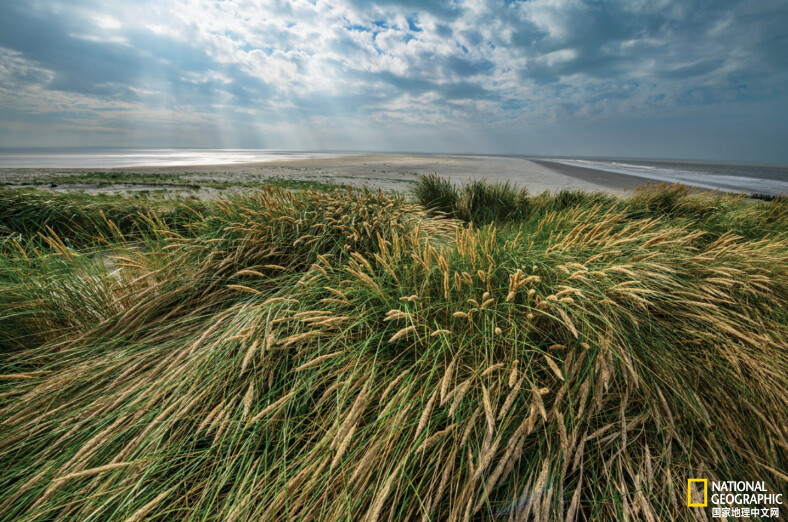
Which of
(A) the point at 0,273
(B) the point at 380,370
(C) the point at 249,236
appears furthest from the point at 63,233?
(B) the point at 380,370

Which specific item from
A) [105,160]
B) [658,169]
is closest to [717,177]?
[658,169]

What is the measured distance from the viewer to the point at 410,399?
1465mm

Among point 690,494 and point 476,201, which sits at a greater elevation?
point 476,201

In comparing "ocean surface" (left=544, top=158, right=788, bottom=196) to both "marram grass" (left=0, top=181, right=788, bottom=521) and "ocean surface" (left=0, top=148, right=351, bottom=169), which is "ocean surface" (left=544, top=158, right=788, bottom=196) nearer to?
"marram grass" (left=0, top=181, right=788, bottom=521)

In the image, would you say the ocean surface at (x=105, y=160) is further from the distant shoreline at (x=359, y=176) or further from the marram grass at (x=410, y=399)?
the marram grass at (x=410, y=399)

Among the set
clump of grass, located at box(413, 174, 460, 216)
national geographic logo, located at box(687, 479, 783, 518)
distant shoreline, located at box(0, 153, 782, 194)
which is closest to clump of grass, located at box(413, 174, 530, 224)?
clump of grass, located at box(413, 174, 460, 216)

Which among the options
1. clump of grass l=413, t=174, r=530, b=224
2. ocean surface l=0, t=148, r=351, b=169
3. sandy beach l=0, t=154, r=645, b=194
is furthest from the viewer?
ocean surface l=0, t=148, r=351, b=169

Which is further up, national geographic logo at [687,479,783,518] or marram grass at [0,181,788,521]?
marram grass at [0,181,788,521]

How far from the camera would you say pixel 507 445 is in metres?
1.30

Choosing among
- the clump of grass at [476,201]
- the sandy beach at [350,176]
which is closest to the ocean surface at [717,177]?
the sandy beach at [350,176]

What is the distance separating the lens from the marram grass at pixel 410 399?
49.9 inches

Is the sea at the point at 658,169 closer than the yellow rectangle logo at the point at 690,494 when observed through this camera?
No

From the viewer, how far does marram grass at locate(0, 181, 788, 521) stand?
127cm

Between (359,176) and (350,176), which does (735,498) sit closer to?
(350,176)
